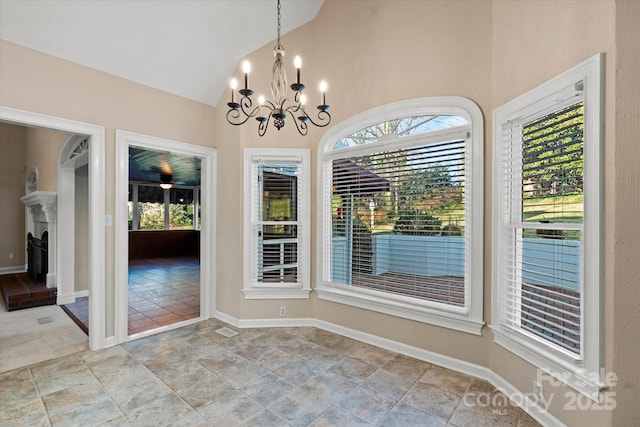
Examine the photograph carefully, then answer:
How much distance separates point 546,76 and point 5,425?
431 cm

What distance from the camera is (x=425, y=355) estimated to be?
9.75ft

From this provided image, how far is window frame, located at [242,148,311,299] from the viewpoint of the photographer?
3.84 metres

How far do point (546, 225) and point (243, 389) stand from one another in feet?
8.50

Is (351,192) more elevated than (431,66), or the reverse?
(431,66)

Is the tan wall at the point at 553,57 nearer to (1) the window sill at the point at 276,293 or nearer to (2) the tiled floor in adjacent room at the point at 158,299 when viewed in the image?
(1) the window sill at the point at 276,293

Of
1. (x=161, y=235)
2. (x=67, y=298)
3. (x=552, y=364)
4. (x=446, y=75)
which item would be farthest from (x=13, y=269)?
(x=552, y=364)

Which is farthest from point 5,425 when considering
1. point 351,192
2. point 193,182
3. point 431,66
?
point 193,182

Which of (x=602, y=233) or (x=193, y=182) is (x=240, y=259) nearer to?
(x=602, y=233)

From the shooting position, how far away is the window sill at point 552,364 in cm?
177

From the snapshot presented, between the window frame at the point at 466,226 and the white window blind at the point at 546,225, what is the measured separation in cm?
24

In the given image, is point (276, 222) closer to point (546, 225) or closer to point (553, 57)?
point (546, 225)

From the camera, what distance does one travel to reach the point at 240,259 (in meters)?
3.89

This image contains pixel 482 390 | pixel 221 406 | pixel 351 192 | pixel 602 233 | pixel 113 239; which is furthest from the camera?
pixel 351 192

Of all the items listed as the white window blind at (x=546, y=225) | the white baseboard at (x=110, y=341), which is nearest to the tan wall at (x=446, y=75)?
the white window blind at (x=546, y=225)
